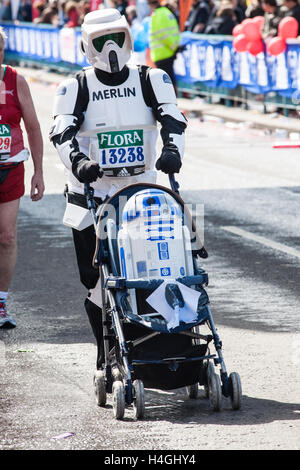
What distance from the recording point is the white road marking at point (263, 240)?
1055 cm

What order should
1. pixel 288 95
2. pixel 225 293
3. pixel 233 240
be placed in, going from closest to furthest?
pixel 225 293
pixel 233 240
pixel 288 95

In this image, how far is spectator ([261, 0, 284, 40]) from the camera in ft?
67.9

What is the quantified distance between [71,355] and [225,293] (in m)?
2.08

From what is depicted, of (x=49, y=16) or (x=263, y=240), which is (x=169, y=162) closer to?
(x=263, y=240)

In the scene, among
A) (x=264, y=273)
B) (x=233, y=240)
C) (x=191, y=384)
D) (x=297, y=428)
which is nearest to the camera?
(x=297, y=428)

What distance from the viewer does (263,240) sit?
36.3 ft

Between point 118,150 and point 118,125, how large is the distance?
0.48 ft

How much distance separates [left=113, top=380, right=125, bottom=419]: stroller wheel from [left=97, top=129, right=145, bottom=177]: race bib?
1392mm

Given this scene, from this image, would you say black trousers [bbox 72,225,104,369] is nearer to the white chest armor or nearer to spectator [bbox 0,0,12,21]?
the white chest armor

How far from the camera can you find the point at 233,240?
1112cm

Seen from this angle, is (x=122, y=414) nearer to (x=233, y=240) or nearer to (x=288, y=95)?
(x=233, y=240)

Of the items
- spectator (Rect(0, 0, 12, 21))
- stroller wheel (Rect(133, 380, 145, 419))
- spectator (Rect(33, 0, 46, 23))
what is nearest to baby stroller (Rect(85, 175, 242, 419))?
stroller wheel (Rect(133, 380, 145, 419))
